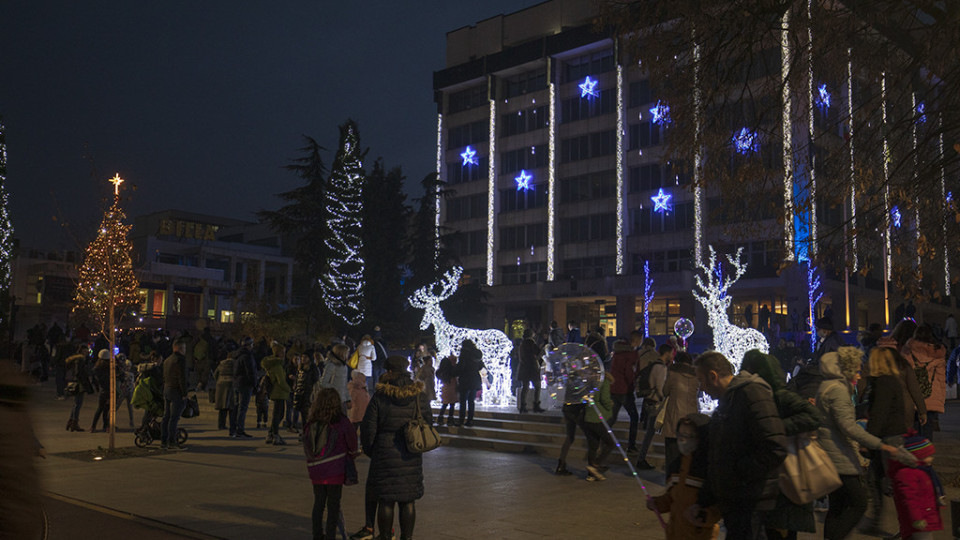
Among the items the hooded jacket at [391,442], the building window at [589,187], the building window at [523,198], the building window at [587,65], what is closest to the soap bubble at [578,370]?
the hooded jacket at [391,442]

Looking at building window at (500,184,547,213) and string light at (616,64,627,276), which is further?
building window at (500,184,547,213)

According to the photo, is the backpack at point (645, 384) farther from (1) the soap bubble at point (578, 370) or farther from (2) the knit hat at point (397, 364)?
(2) the knit hat at point (397, 364)

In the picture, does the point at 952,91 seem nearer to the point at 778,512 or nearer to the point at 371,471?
the point at 778,512

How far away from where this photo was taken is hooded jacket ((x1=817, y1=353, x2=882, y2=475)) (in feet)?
21.1

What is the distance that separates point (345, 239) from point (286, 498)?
112 ft

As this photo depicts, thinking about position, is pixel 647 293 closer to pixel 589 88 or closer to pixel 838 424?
pixel 589 88

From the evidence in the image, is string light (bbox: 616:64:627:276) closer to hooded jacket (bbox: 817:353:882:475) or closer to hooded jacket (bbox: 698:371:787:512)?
hooded jacket (bbox: 817:353:882:475)

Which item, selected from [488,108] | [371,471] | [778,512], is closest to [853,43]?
[778,512]

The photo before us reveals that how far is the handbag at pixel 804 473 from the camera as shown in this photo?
504cm

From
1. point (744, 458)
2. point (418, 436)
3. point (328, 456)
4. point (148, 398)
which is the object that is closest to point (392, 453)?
point (418, 436)

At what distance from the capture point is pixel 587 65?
5934cm

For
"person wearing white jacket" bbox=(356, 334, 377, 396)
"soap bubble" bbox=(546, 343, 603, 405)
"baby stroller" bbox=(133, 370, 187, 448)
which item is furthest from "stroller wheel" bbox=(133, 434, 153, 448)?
"soap bubble" bbox=(546, 343, 603, 405)

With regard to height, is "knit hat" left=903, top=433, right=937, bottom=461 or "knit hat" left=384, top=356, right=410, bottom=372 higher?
"knit hat" left=384, top=356, right=410, bottom=372

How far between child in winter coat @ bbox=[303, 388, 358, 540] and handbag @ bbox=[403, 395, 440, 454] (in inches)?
28.7
